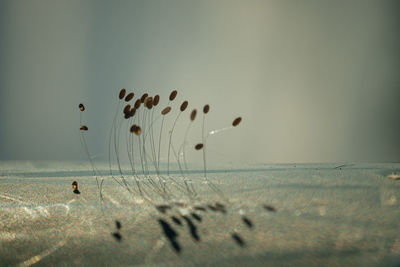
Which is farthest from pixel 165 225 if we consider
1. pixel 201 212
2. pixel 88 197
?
pixel 88 197

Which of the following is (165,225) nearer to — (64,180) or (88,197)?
(88,197)

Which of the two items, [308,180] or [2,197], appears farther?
[308,180]

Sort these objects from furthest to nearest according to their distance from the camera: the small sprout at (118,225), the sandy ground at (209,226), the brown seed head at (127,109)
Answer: the brown seed head at (127,109) → the small sprout at (118,225) → the sandy ground at (209,226)

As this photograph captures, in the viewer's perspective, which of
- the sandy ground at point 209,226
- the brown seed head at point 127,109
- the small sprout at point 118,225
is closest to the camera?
the sandy ground at point 209,226

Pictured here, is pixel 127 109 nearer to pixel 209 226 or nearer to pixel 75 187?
pixel 75 187

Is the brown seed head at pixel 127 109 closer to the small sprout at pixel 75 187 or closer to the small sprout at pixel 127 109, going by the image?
the small sprout at pixel 127 109

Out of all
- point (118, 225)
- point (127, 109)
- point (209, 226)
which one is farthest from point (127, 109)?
point (209, 226)

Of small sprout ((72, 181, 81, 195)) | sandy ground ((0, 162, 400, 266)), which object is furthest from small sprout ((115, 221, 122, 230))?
small sprout ((72, 181, 81, 195))

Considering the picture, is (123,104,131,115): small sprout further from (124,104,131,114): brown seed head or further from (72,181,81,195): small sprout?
(72,181,81,195): small sprout

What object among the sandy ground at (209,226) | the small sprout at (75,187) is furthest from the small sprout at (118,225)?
the small sprout at (75,187)
